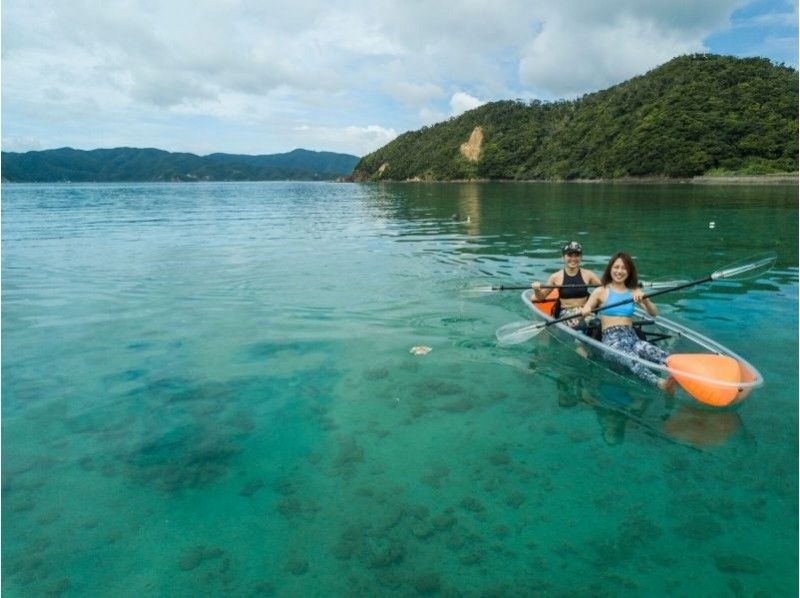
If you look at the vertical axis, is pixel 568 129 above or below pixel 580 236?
above

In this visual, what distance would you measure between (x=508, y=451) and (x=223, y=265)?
15.0 meters

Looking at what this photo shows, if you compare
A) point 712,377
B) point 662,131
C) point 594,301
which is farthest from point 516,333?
point 662,131

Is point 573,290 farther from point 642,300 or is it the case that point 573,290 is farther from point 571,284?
point 642,300

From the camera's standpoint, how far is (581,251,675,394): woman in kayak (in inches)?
333

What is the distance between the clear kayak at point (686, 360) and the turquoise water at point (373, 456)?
34 centimetres

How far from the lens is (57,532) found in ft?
17.4

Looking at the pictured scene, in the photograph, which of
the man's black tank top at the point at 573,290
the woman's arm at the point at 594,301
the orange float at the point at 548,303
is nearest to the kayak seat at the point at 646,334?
the woman's arm at the point at 594,301

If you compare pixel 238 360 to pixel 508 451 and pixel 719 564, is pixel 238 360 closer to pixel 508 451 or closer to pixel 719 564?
pixel 508 451

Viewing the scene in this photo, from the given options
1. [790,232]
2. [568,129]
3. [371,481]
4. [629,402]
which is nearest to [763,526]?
[629,402]

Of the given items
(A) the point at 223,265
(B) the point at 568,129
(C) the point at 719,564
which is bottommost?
(C) the point at 719,564

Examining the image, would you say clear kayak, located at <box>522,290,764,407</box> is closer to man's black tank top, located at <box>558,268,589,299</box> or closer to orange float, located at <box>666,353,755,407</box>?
orange float, located at <box>666,353,755,407</box>

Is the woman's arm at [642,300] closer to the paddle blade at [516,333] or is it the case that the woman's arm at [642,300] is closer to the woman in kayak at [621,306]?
the woman in kayak at [621,306]

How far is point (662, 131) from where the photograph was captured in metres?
99.8

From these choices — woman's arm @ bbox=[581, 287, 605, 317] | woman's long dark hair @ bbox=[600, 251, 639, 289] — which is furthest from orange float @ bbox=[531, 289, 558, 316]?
woman's long dark hair @ bbox=[600, 251, 639, 289]
